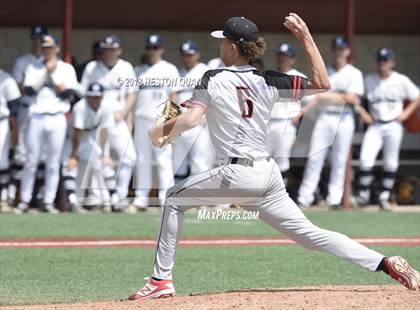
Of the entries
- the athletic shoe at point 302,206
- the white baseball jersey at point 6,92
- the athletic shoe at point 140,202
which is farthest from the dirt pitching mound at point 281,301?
the athletic shoe at point 302,206

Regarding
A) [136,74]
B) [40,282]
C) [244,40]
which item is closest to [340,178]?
[136,74]

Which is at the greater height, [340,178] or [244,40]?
[244,40]

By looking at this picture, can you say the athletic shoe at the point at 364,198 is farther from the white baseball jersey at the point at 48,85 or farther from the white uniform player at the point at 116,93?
the white baseball jersey at the point at 48,85

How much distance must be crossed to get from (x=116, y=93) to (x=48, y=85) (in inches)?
39.2

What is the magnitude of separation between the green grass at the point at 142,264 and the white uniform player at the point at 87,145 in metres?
1.31

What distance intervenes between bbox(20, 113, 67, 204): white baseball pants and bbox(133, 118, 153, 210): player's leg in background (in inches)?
39.7

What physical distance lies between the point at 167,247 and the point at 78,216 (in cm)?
648

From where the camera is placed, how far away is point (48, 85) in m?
12.9

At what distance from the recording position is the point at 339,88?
541 inches

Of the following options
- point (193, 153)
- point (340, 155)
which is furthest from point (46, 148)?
point (340, 155)

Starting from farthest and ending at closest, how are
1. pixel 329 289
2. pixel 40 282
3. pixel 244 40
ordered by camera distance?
1. pixel 40 282
2. pixel 329 289
3. pixel 244 40

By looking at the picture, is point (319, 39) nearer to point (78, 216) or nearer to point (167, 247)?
point (78, 216)

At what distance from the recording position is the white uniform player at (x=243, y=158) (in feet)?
20.6

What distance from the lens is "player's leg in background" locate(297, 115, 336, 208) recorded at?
534 inches
